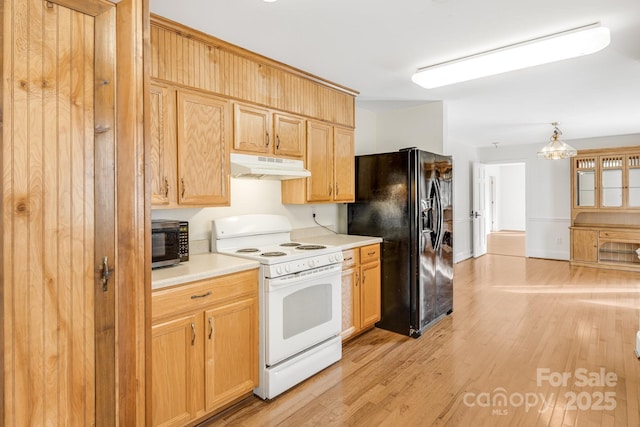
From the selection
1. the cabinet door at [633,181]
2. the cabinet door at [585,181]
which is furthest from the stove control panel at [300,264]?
the cabinet door at [633,181]

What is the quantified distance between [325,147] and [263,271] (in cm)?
149

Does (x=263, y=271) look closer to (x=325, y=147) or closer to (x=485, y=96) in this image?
(x=325, y=147)

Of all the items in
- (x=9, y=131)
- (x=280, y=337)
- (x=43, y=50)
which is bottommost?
(x=280, y=337)

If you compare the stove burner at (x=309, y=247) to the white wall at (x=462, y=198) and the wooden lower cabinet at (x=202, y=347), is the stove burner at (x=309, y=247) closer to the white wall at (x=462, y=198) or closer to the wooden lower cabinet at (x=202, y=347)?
the wooden lower cabinet at (x=202, y=347)

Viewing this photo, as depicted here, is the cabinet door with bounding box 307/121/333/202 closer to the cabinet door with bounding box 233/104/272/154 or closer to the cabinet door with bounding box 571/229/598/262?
the cabinet door with bounding box 233/104/272/154

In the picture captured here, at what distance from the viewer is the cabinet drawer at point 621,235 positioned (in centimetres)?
589

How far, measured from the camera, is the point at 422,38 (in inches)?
95.3

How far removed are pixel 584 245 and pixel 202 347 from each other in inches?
273

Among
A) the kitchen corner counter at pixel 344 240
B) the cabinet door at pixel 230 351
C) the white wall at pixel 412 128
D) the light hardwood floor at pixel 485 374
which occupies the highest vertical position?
the white wall at pixel 412 128

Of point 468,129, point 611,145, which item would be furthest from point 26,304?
point 611,145

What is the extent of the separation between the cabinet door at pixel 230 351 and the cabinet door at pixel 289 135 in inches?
49.3

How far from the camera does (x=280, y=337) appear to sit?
7.88 ft

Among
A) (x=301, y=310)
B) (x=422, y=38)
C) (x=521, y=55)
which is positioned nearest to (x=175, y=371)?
(x=301, y=310)

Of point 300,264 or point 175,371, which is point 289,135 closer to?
point 300,264
